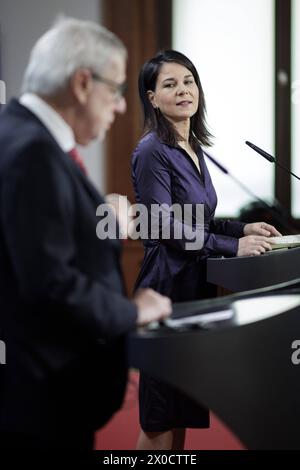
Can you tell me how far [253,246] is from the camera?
6.05ft

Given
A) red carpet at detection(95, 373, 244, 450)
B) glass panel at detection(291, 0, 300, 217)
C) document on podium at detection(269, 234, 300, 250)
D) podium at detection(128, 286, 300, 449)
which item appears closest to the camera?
podium at detection(128, 286, 300, 449)

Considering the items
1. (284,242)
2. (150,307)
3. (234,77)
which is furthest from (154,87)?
(234,77)

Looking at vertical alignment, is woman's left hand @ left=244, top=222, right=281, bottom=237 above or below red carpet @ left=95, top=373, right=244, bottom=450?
above

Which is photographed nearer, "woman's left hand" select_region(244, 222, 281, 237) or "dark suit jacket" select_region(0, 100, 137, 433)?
"dark suit jacket" select_region(0, 100, 137, 433)

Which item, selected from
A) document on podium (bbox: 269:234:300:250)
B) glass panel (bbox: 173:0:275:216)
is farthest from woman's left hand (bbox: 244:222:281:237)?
glass panel (bbox: 173:0:275:216)

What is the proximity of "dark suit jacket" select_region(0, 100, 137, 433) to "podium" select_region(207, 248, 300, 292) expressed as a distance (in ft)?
2.06

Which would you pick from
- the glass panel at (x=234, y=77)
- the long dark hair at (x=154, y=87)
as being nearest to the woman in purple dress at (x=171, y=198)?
the long dark hair at (x=154, y=87)

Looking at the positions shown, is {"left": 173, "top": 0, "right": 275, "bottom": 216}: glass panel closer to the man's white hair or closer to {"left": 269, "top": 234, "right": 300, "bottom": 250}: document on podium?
{"left": 269, "top": 234, "right": 300, "bottom": 250}: document on podium

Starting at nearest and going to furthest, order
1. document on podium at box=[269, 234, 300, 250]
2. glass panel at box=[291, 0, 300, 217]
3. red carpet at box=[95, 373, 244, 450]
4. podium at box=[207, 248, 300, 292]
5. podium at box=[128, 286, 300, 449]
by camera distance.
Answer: podium at box=[128, 286, 300, 449] < podium at box=[207, 248, 300, 292] < document on podium at box=[269, 234, 300, 250] < red carpet at box=[95, 373, 244, 450] < glass panel at box=[291, 0, 300, 217]

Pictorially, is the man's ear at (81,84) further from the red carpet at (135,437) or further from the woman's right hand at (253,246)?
the red carpet at (135,437)

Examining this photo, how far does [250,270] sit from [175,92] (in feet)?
1.53

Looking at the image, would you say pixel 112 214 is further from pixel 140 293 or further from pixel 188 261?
pixel 188 261

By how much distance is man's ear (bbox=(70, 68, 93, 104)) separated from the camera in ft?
3.72
